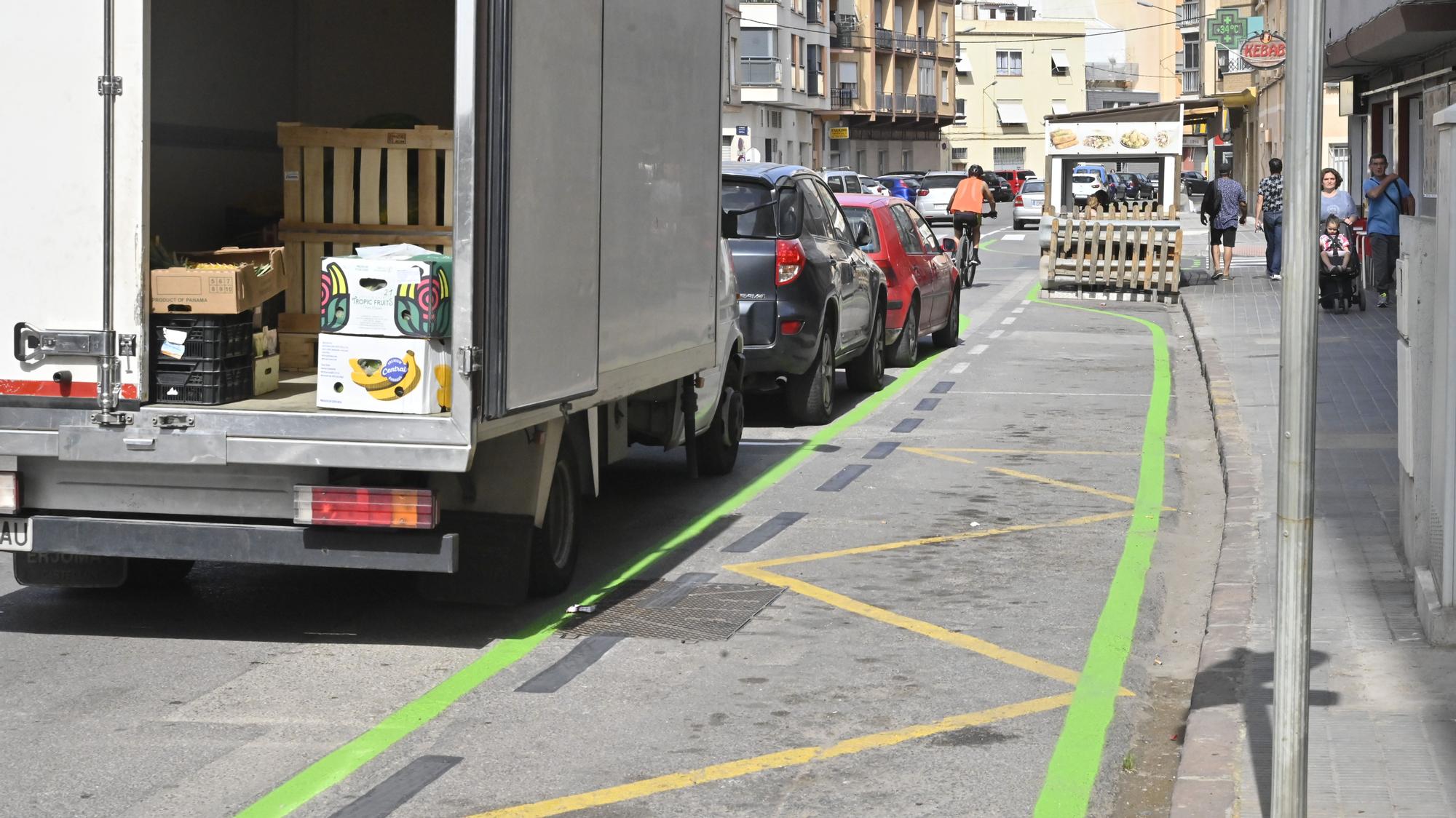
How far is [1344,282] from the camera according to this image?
20.8 meters

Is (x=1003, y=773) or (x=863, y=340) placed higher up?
(x=863, y=340)

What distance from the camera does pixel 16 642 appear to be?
6980mm

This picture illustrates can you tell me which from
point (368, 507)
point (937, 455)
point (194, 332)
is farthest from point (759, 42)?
point (368, 507)

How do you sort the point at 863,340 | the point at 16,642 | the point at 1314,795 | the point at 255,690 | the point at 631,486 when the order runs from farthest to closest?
the point at 863,340
the point at 631,486
the point at 16,642
the point at 255,690
the point at 1314,795

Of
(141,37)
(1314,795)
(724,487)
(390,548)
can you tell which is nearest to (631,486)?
(724,487)

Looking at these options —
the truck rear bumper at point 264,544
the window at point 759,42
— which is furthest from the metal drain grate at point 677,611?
the window at point 759,42

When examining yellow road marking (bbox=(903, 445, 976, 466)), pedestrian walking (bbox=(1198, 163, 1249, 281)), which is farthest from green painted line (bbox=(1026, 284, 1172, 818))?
pedestrian walking (bbox=(1198, 163, 1249, 281))

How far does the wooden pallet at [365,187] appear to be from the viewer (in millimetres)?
7898

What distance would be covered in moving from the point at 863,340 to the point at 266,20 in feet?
21.7

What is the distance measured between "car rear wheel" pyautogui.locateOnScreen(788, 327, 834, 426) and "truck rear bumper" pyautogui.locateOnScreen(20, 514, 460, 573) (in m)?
6.98

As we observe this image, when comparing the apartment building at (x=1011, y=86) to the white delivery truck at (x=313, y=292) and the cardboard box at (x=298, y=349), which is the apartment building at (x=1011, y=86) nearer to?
the cardboard box at (x=298, y=349)

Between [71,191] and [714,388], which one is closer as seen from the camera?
[71,191]

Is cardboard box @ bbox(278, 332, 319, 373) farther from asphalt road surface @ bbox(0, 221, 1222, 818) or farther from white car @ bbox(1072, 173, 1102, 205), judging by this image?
white car @ bbox(1072, 173, 1102, 205)

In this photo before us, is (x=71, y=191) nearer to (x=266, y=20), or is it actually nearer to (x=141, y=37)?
(x=141, y=37)
